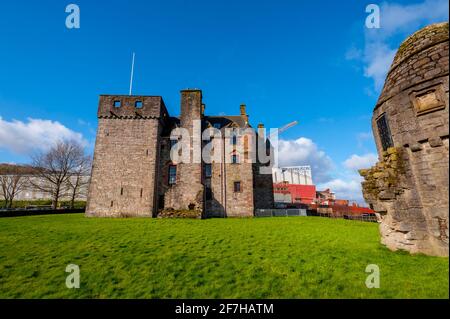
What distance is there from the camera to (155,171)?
25578mm

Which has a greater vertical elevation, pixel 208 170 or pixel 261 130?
pixel 261 130

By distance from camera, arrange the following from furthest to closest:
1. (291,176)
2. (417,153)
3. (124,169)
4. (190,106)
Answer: (291,176), (190,106), (124,169), (417,153)

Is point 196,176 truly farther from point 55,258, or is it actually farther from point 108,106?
point 55,258

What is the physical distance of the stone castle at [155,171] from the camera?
2427cm

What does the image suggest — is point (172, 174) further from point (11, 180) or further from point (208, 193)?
point (11, 180)

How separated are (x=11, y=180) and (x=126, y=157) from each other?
3924cm

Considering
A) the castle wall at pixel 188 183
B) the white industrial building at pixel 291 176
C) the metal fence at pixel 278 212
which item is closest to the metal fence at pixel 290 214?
the metal fence at pixel 278 212

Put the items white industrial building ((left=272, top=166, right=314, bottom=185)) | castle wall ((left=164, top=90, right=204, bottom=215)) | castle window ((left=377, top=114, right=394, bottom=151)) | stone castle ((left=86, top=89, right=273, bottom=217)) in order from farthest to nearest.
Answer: white industrial building ((left=272, top=166, right=314, bottom=185)) → castle wall ((left=164, top=90, right=204, bottom=215)) → stone castle ((left=86, top=89, right=273, bottom=217)) → castle window ((left=377, top=114, right=394, bottom=151))

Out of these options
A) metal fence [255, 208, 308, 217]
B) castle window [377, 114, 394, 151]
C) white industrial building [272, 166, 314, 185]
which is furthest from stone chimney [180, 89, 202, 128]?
white industrial building [272, 166, 314, 185]

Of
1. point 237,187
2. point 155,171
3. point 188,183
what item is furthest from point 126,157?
point 237,187

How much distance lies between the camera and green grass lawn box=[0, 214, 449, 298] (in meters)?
5.85

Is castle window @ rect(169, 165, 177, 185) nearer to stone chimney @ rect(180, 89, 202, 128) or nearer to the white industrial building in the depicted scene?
stone chimney @ rect(180, 89, 202, 128)

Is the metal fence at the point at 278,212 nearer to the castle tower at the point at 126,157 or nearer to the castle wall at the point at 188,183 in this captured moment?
the castle wall at the point at 188,183

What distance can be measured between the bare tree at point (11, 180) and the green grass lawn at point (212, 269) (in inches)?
1750
